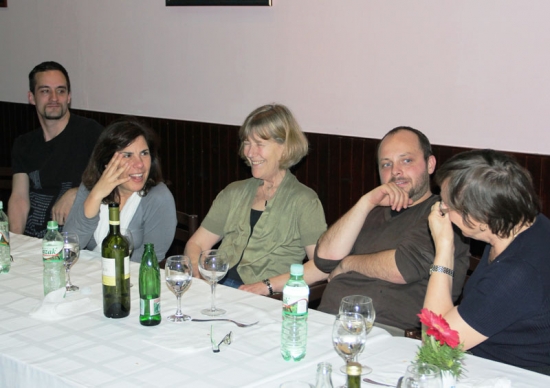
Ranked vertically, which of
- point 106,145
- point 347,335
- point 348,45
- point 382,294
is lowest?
point 382,294

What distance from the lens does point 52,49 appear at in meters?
5.59

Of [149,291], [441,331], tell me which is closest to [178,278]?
[149,291]

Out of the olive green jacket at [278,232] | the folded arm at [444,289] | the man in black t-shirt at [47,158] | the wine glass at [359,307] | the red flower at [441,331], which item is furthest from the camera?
the man in black t-shirt at [47,158]

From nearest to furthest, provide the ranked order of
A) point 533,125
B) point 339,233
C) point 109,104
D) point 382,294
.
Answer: point 382,294 → point 339,233 → point 533,125 → point 109,104

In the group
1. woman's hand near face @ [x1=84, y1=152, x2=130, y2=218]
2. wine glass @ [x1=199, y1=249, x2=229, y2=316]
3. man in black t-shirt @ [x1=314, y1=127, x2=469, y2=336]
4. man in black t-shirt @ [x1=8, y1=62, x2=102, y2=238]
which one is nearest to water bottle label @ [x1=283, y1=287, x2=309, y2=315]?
wine glass @ [x1=199, y1=249, x2=229, y2=316]

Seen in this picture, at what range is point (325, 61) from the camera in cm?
396

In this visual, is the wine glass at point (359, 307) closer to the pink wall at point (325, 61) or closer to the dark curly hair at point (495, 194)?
the dark curly hair at point (495, 194)

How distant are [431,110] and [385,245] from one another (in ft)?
3.34

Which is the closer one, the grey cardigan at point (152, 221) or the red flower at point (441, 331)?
the red flower at point (441, 331)

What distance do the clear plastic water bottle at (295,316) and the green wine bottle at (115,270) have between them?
1.76 feet

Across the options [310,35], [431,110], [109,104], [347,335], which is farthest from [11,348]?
[109,104]

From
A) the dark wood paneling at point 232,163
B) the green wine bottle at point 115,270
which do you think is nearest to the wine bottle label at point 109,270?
the green wine bottle at point 115,270

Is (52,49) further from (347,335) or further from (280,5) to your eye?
(347,335)

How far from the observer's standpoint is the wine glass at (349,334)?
5.72ft
